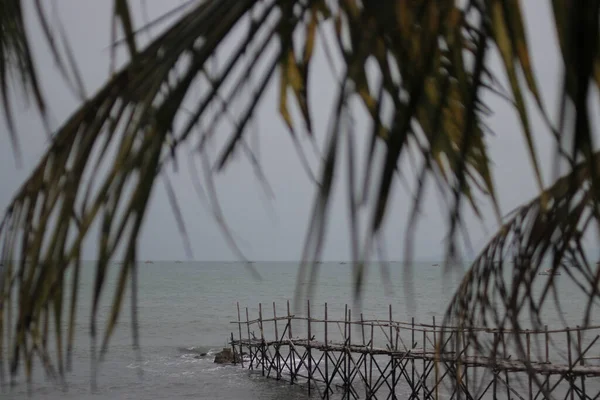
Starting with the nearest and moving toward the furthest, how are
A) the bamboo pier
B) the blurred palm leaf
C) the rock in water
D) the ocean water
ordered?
the blurred palm leaf
the bamboo pier
the ocean water
the rock in water

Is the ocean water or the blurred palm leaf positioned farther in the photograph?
the ocean water

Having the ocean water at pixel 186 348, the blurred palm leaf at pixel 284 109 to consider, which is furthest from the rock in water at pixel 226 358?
the blurred palm leaf at pixel 284 109

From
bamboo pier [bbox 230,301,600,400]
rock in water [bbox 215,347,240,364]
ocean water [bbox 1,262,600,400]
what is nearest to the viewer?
bamboo pier [bbox 230,301,600,400]

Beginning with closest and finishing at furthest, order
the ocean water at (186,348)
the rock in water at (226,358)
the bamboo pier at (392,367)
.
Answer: the bamboo pier at (392,367), the ocean water at (186,348), the rock in water at (226,358)

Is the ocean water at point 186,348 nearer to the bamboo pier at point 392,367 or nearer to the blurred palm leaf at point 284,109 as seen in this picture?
the blurred palm leaf at point 284,109

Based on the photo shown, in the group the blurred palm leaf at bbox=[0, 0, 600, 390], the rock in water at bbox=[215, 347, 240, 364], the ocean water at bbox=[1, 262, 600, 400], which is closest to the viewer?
the blurred palm leaf at bbox=[0, 0, 600, 390]

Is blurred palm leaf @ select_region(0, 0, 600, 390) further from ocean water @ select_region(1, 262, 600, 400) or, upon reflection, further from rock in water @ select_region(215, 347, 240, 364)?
rock in water @ select_region(215, 347, 240, 364)

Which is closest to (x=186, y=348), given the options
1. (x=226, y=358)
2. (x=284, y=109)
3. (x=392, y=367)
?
(x=226, y=358)

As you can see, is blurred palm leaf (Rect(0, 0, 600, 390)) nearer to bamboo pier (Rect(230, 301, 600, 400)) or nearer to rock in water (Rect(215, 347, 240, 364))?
bamboo pier (Rect(230, 301, 600, 400))

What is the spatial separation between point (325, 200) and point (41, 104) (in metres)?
0.59

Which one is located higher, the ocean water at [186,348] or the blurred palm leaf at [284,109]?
the blurred palm leaf at [284,109]

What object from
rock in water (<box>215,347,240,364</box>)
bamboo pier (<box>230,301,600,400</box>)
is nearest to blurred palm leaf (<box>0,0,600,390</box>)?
bamboo pier (<box>230,301,600,400</box>)

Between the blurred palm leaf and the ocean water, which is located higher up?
the blurred palm leaf

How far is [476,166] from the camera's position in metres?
0.95
